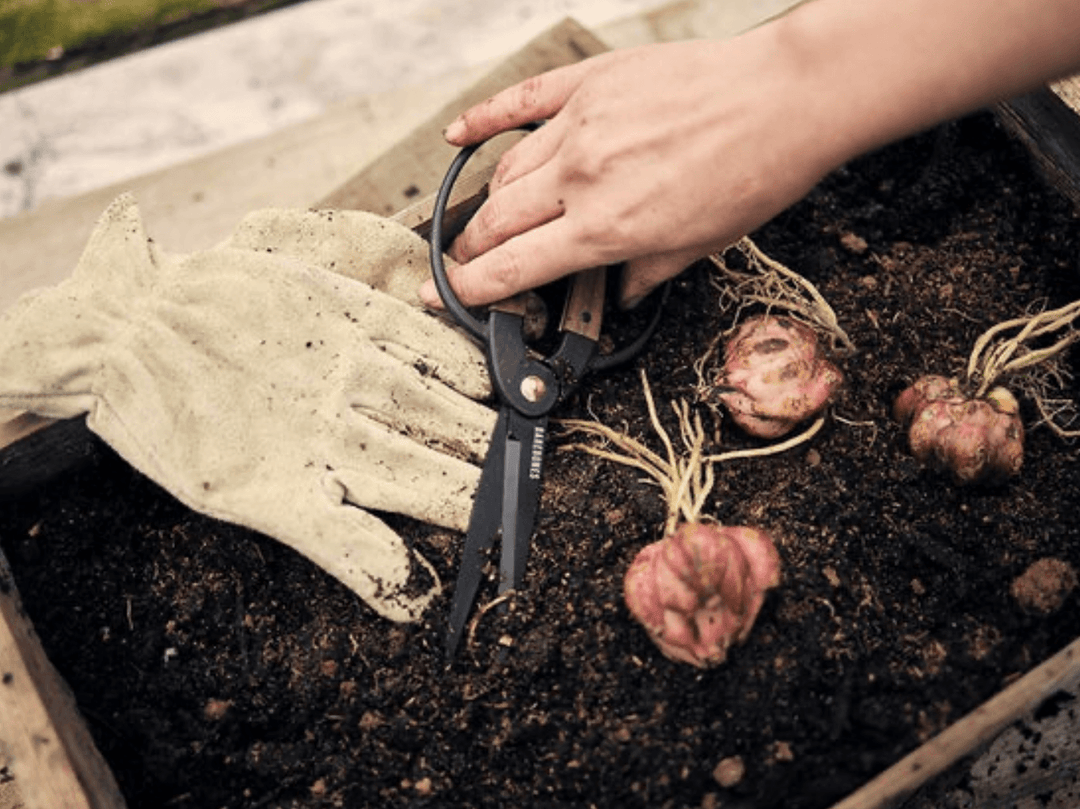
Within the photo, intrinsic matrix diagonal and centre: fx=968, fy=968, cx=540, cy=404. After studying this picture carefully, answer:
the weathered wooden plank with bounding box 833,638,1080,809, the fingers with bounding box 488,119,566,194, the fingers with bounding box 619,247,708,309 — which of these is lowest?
the weathered wooden plank with bounding box 833,638,1080,809

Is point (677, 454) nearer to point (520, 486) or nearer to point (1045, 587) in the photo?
point (520, 486)

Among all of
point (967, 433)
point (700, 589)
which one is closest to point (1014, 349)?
point (967, 433)

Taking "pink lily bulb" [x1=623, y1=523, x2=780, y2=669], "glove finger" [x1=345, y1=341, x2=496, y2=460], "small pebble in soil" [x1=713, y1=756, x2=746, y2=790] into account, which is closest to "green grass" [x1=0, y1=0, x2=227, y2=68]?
"glove finger" [x1=345, y1=341, x2=496, y2=460]

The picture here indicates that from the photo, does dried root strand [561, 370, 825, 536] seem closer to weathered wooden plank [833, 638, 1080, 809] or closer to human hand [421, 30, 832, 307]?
human hand [421, 30, 832, 307]

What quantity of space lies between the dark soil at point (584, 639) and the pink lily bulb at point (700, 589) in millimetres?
47

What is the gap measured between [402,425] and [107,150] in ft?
4.23

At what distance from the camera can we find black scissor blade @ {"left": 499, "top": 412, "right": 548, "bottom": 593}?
1256mm

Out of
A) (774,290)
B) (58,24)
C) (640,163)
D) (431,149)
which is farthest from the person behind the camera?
(58,24)

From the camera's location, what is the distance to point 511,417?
4.15ft

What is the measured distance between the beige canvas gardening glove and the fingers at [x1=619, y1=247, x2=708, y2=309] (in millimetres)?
247

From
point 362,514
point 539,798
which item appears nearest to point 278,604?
point 362,514

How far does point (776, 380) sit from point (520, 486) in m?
0.36

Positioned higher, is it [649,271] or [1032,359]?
[649,271]

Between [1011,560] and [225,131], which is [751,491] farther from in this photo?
[225,131]
